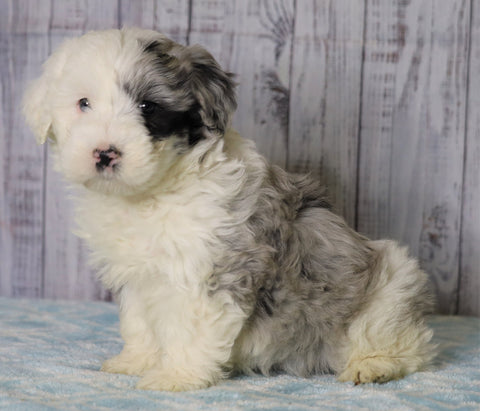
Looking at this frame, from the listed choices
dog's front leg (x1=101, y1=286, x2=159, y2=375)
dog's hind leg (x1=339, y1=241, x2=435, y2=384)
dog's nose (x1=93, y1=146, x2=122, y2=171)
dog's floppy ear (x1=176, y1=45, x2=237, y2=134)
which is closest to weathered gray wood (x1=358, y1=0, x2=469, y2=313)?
dog's hind leg (x1=339, y1=241, x2=435, y2=384)

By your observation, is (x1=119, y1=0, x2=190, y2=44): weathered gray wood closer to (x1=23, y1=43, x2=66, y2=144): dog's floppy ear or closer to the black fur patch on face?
(x1=23, y1=43, x2=66, y2=144): dog's floppy ear

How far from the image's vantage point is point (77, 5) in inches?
177

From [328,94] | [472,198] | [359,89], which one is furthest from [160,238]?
[472,198]

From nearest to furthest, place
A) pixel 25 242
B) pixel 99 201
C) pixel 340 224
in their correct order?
pixel 99 201 < pixel 340 224 < pixel 25 242

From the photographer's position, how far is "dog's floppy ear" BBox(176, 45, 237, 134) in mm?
2773

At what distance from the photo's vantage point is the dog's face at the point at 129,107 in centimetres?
257

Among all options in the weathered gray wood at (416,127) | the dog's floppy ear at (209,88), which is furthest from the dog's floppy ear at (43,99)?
the weathered gray wood at (416,127)

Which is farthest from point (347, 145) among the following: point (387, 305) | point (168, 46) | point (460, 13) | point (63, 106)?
point (63, 106)

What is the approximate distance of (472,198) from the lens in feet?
14.6

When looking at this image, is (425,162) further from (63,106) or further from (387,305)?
(63,106)

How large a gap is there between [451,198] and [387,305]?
5.26ft

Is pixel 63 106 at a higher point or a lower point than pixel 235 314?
higher

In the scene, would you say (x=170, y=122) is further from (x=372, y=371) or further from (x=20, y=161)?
(x=20, y=161)

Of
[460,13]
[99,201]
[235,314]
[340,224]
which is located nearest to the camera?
[235,314]
